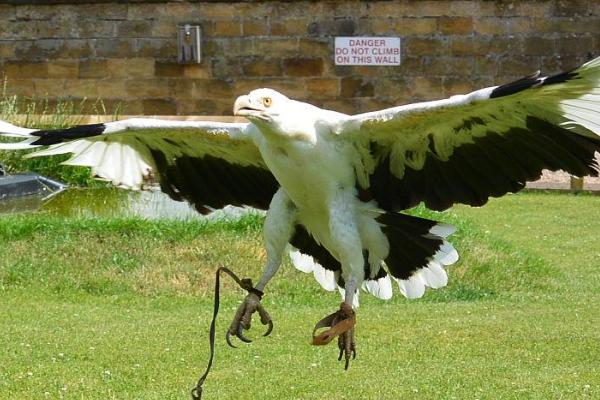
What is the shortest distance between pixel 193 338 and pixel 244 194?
1553 mm

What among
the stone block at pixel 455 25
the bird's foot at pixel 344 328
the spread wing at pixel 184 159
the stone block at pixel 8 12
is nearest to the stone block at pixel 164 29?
the stone block at pixel 8 12

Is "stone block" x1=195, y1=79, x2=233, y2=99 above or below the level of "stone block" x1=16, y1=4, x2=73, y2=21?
below

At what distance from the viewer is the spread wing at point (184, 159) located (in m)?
6.85

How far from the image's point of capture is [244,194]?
24.3ft

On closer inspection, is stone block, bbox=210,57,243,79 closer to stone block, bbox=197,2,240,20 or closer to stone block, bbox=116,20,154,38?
stone block, bbox=197,2,240,20

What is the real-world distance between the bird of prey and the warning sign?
10111 millimetres

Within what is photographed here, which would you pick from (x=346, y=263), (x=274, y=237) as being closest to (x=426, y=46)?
(x=274, y=237)

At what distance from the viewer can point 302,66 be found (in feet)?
57.5

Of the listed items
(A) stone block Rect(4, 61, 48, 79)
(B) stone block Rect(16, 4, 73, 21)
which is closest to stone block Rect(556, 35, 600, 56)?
(B) stone block Rect(16, 4, 73, 21)

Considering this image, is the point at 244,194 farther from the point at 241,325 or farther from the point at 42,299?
the point at 42,299

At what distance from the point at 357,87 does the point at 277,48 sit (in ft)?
3.84

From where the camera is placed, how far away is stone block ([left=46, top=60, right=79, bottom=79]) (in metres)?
18.0

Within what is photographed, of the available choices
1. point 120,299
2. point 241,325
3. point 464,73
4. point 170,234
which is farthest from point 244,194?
point 464,73

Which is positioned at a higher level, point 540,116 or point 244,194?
point 540,116
